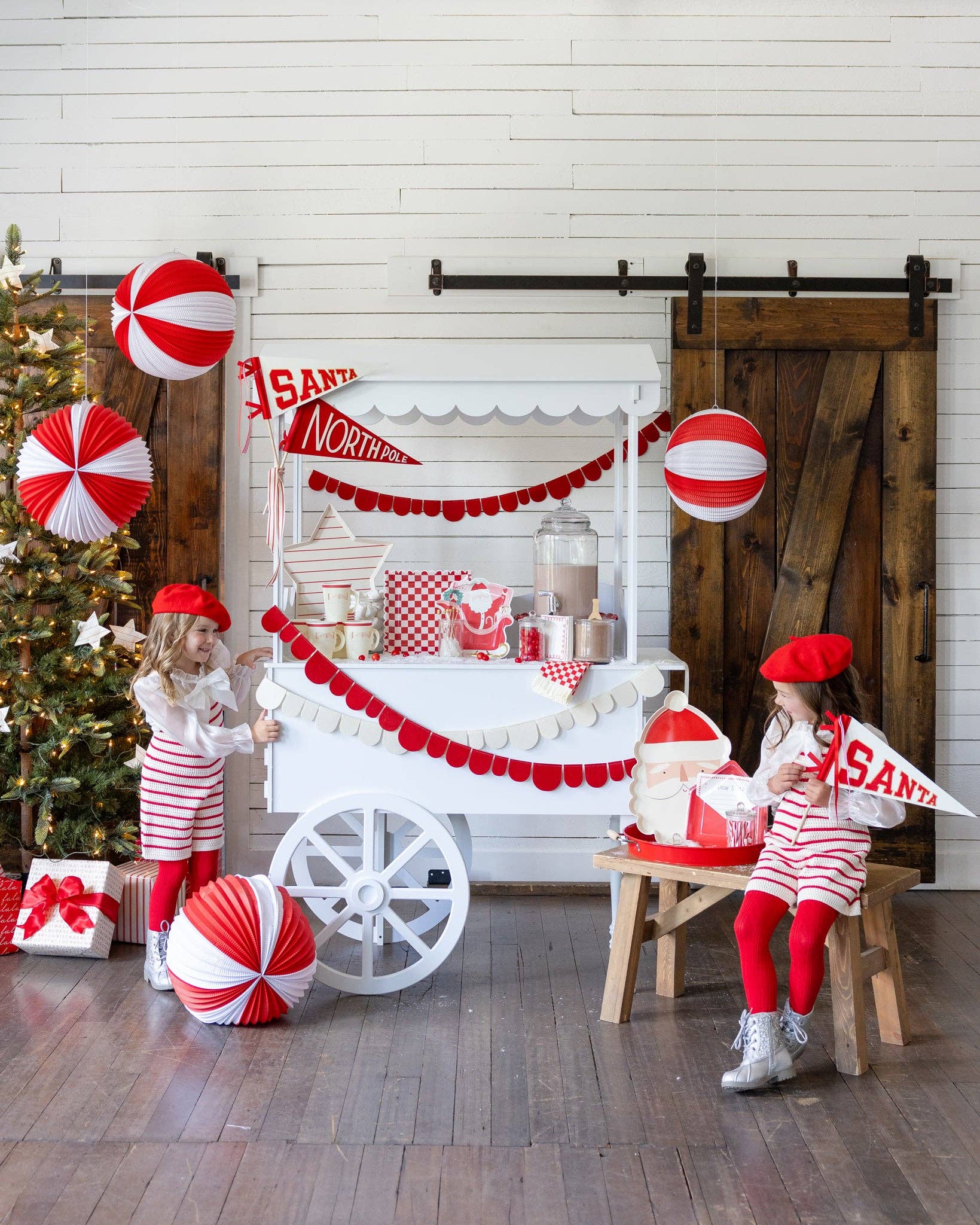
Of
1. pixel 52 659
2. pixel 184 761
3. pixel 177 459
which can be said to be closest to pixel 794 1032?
pixel 184 761

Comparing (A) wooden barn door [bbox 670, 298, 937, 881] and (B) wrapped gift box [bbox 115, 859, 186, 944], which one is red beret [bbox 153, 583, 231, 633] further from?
(A) wooden barn door [bbox 670, 298, 937, 881]

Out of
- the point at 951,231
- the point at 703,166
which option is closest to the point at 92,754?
the point at 703,166

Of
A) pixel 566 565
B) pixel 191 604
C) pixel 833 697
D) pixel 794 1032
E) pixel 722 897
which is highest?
pixel 566 565

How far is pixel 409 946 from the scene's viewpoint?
3664mm

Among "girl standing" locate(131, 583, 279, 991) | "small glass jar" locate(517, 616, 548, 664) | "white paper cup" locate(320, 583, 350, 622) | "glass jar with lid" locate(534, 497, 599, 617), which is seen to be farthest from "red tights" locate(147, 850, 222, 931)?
"glass jar with lid" locate(534, 497, 599, 617)

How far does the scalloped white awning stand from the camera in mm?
3229

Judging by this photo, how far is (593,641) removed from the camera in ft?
10.7

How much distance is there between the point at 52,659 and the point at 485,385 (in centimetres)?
176

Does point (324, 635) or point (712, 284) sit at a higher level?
point (712, 284)

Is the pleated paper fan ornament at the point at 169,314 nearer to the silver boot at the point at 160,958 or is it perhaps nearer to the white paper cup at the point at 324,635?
the white paper cup at the point at 324,635

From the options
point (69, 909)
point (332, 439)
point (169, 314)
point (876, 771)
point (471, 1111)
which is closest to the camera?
point (471, 1111)

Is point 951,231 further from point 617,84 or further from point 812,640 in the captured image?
point 812,640

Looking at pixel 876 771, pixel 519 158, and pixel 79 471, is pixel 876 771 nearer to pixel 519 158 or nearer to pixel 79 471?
pixel 79 471

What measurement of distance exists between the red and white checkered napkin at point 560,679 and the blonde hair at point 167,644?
1.00 meters
